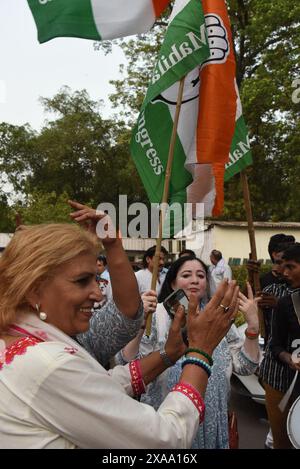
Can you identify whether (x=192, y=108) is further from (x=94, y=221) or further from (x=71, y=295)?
(x=71, y=295)

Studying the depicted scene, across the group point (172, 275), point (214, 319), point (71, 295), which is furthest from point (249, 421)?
point (71, 295)

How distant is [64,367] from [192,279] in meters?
2.05

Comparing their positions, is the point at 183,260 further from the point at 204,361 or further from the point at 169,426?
the point at 169,426

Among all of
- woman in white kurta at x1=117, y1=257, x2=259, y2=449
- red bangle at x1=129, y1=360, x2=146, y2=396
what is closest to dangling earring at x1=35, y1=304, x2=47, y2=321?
red bangle at x1=129, y1=360, x2=146, y2=396

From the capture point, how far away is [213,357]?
3.09m

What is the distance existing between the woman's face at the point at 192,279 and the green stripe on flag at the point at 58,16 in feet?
5.88

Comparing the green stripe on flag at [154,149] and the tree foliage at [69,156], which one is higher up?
the tree foliage at [69,156]

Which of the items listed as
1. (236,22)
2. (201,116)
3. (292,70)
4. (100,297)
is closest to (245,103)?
(292,70)

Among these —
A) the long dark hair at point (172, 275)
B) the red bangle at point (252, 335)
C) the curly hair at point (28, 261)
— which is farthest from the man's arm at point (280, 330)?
A: the curly hair at point (28, 261)

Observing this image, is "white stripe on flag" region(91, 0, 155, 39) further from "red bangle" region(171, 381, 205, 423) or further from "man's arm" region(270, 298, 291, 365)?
"red bangle" region(171, 381, 205, 423)

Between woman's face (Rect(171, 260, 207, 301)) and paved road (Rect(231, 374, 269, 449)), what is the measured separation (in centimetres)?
211

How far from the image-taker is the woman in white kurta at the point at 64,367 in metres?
1.54

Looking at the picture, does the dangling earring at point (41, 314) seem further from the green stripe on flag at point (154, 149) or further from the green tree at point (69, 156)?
the green tree at point (69, 156)
